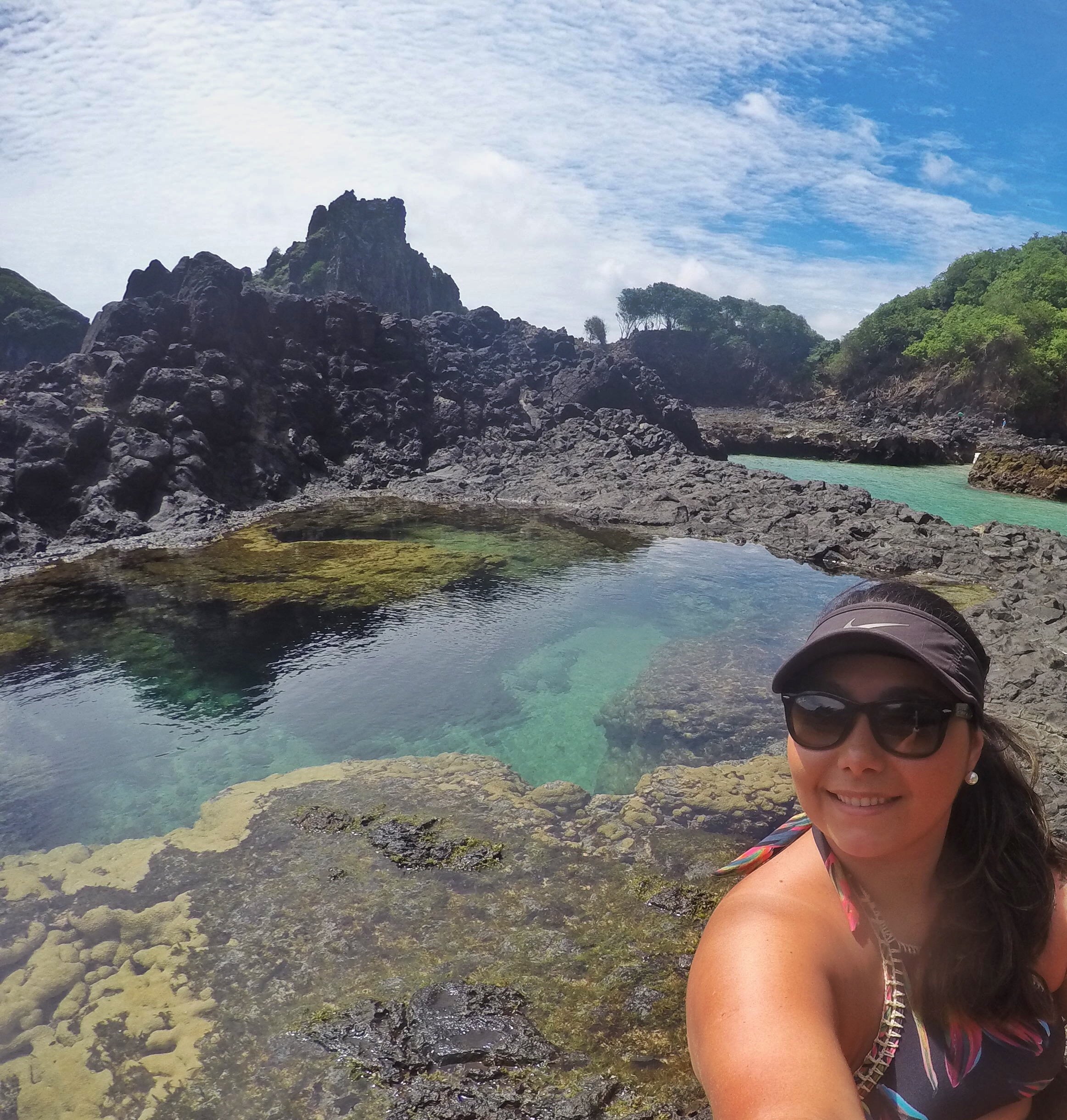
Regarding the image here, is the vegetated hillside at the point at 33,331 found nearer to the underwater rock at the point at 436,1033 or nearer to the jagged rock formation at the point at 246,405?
the jagged rock formation at the point at 246,405

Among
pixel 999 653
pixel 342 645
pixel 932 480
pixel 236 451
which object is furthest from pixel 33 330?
pixel 999 653

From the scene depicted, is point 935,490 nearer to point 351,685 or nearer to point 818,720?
point 351,685

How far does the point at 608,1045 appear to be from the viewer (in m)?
5.15

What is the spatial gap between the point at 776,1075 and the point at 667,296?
87651 mm

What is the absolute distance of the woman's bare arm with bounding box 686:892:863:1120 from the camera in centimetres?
158

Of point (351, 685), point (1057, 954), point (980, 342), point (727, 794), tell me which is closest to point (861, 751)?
point (1057, 954)

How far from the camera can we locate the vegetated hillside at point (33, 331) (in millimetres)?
55688

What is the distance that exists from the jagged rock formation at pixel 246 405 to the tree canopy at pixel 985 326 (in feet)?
72.8

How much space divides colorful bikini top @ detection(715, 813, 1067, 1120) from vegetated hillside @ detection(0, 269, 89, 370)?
6489cm

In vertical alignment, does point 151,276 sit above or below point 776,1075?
above

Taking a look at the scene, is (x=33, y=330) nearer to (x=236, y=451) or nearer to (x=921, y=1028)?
(x=236, y=451)

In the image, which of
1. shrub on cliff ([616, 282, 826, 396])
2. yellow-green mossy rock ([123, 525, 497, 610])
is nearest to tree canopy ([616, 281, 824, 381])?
shrub on cliff ([616, 282, 826, 396])

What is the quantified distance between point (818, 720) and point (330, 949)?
544 centimetres

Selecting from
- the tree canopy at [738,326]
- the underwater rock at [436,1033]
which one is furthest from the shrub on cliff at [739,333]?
the underwater rock at [436,1033]
